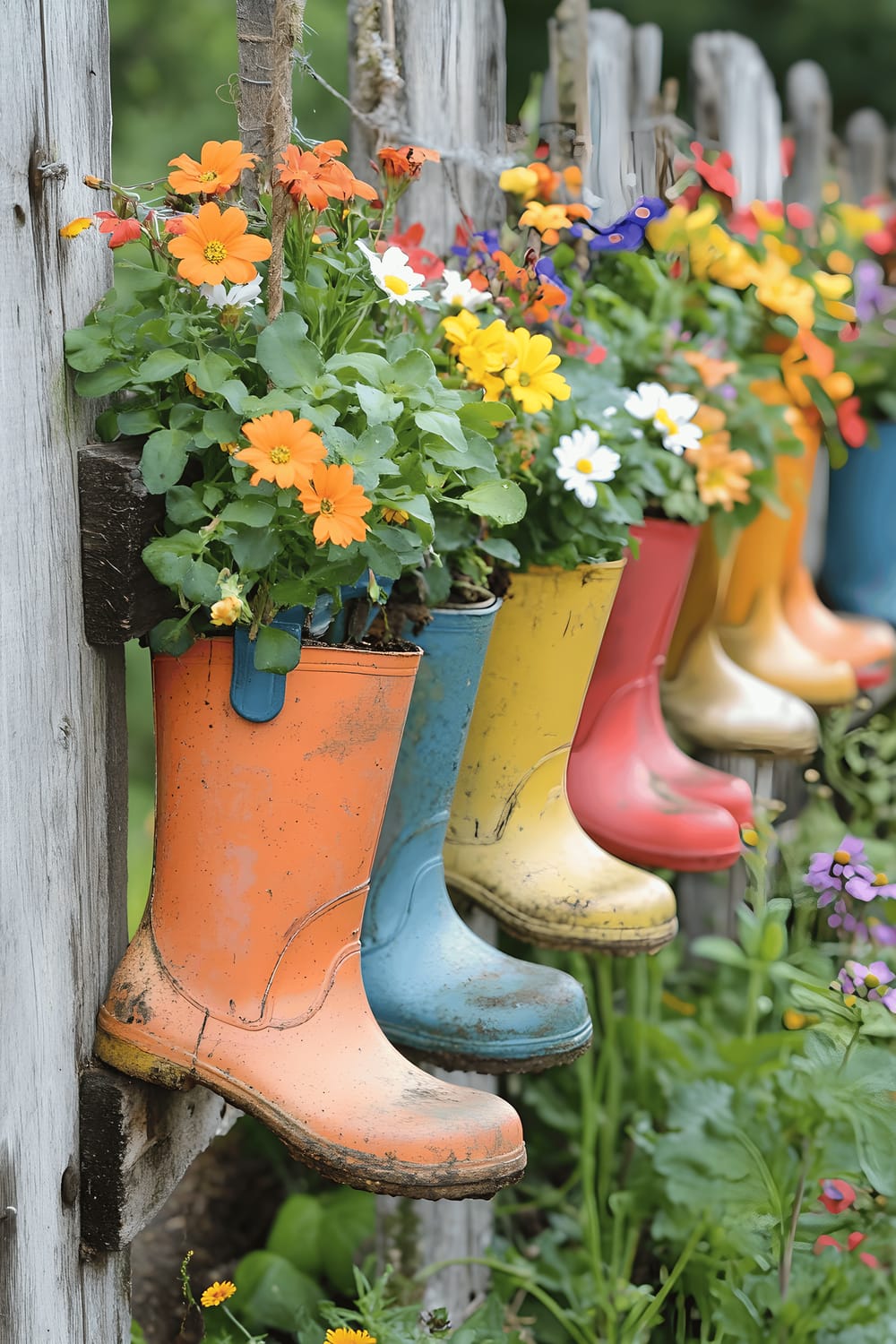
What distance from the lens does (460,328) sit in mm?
1202

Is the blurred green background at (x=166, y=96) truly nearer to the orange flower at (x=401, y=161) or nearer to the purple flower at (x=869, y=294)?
the purple flower at (x=869, y=294)

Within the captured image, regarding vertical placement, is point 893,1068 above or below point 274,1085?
below

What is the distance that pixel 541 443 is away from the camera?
1387mm

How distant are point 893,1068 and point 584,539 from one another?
2.05 feet

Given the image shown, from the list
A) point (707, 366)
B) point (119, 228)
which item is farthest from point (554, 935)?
point (119, 228)

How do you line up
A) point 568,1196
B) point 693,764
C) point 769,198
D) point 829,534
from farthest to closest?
point 829,534 < point 769,198 < point 568,1196 < point 693,764

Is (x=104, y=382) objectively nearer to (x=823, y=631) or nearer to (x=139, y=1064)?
(x=139, y=1064)

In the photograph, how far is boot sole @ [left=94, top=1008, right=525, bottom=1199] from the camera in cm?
103

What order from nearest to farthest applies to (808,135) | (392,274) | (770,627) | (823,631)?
(392,274)
(770,627)
(823,631)
(808,135)

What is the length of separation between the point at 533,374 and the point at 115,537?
41 centimetres

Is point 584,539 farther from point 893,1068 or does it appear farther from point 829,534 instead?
point 829,534

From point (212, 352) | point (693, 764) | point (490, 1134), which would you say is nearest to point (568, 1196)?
point (693, 764)

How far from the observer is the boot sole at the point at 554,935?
1.44m

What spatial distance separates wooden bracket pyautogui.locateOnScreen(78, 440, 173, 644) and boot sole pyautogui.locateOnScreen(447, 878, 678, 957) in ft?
1.81
